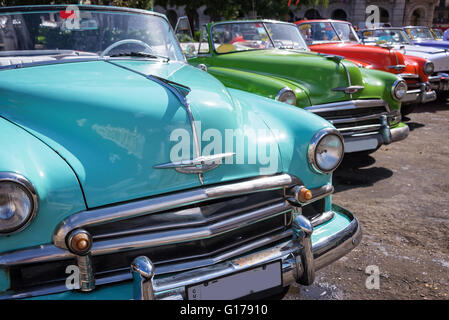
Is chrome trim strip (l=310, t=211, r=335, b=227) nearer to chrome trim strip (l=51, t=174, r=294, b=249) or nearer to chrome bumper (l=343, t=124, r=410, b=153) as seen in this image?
chrome trim strip (l=51, t=174, r=294, b=249)

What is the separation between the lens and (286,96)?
13.8 ft

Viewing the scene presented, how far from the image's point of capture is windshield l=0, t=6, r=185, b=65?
2.74 m

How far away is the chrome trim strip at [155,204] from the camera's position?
5.49 ft

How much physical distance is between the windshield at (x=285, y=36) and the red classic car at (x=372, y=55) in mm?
1060

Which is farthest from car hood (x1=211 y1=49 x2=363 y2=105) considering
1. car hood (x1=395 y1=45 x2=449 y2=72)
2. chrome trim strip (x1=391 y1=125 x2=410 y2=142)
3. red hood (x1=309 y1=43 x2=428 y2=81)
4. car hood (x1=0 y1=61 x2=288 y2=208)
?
car hood (x1=395 y1=45 x2=449 y2=72)

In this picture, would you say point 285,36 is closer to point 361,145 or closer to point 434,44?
point 361,145

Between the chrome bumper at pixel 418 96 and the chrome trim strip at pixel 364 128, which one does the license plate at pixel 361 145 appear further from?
the chrome bumper at pixel 418 96

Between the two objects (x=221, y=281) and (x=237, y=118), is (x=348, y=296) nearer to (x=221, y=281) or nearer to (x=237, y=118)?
(x=221, y=281)

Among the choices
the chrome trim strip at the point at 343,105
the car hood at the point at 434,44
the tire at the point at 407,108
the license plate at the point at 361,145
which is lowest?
the tire at the point at 407,108

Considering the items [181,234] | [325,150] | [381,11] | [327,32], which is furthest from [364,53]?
[381,11]

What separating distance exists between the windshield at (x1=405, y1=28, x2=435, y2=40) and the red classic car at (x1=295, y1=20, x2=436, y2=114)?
3888mm

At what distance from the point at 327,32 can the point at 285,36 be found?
223cm

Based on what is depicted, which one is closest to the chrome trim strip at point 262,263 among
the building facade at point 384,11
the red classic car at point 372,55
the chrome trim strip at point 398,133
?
the chrome trim strip at point 398,133
